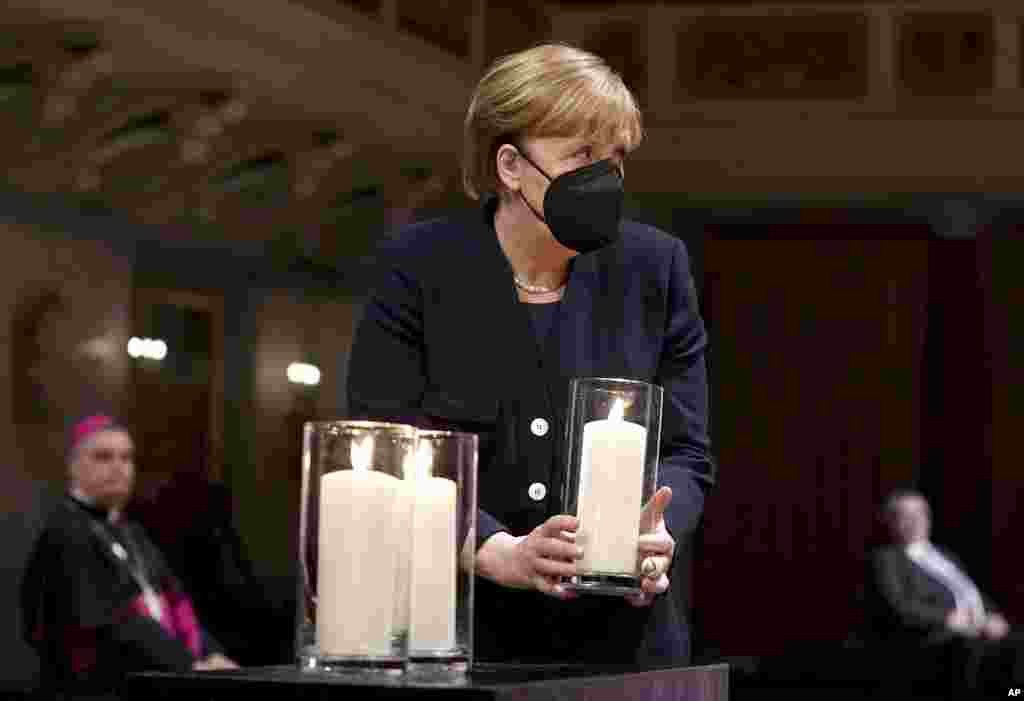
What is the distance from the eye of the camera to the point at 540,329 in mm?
2209

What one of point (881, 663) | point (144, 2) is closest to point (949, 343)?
point (881, 663)

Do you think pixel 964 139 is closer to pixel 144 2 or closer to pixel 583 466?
pixel 144 2

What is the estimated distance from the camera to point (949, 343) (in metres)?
14.3

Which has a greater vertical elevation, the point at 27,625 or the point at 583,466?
the point at 583,466

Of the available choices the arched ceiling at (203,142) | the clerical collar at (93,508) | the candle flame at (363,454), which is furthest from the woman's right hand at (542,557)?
the arched ceiling at (203,142)

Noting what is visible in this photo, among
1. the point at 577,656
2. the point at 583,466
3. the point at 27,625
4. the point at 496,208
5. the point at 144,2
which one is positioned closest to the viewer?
the point at 583,466

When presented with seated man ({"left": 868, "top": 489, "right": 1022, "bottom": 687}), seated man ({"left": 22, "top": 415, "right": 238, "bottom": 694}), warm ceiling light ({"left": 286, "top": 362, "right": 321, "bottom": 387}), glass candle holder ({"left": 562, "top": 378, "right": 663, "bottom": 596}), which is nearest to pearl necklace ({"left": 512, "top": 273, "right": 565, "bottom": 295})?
glass candle holder ({"left": 562, "top": 378, "right": 663, "bottom": 596})

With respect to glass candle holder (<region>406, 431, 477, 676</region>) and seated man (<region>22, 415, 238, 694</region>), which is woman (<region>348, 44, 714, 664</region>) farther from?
seated man (<region>22, 415, 238, 694</region>)

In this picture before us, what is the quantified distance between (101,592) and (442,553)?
551cm

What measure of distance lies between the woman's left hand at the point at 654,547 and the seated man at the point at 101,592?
4.75 meters

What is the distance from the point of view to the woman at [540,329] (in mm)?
2121

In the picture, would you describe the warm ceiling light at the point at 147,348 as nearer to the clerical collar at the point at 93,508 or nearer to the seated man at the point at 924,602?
the clerical collar at the point at 93,508

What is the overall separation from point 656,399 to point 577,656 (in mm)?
358

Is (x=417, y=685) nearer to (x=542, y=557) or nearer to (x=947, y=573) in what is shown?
(x=542, y=557)
